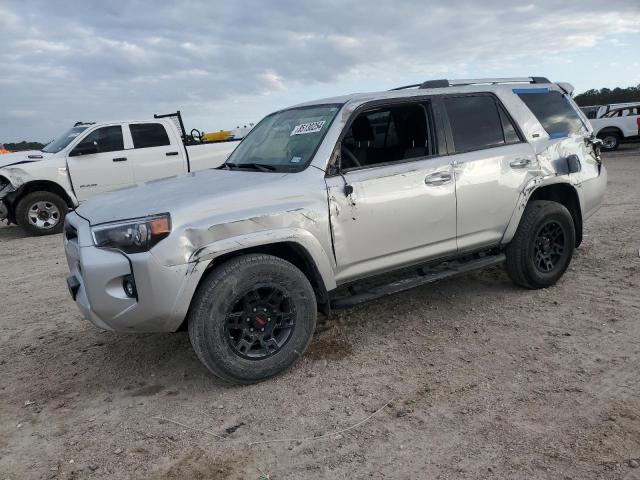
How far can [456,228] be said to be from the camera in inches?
160

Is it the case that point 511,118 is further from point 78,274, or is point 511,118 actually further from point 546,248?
point 78,274

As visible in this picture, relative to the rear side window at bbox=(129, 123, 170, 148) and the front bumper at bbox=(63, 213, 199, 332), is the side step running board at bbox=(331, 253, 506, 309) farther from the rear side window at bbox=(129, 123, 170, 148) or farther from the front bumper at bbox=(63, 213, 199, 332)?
the rear side window at bbox=(129, 123, 170, 148)

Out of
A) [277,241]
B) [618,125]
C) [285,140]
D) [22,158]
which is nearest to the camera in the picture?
[277,241]

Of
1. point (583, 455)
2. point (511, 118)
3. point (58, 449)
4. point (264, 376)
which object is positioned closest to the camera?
point (583, 455)

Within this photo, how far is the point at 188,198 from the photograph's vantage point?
3.20 meters

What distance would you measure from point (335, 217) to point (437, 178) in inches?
37.2

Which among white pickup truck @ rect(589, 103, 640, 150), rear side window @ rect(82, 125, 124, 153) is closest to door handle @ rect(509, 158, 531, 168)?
rear side window @ rect(82, 125, 124, 153)

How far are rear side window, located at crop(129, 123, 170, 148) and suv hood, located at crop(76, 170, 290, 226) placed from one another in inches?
253

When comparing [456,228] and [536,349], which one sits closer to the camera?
[536,349]

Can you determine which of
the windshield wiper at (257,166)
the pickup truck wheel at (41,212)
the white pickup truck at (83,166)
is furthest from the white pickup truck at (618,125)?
the windshield wiper at (257,166)

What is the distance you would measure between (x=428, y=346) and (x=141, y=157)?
7.54 metres

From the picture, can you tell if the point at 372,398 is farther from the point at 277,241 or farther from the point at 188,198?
the point at 188,198

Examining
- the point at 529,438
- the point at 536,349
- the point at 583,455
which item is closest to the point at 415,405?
the point at 529,438

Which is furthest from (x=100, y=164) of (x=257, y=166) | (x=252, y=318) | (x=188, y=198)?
(x=252, y=318)
